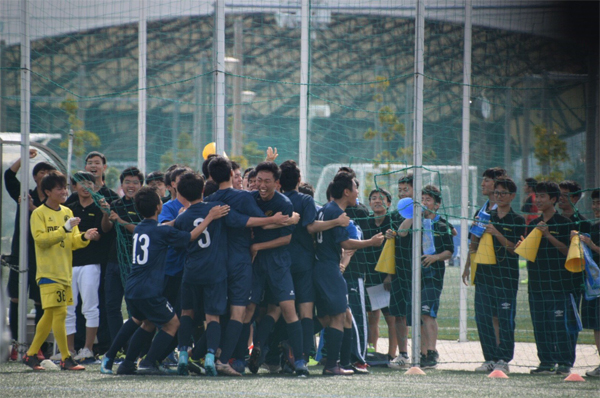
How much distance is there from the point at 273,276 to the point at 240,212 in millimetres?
584

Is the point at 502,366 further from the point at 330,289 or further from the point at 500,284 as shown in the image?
the point at 330,289

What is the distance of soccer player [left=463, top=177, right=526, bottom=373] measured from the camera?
663 centimetres

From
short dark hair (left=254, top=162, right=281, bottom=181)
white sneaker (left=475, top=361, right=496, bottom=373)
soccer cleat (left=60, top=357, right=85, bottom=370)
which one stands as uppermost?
short dark hair (left=254, top=162, right=281, bottom=181)

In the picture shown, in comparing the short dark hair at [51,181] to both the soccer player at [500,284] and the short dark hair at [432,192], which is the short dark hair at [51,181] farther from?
the soccer player at [500,284]

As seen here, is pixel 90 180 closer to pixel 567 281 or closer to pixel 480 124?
pixel 567 281

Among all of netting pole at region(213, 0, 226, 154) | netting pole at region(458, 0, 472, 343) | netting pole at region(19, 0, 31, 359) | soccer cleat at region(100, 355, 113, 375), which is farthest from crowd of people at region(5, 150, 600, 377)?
netting pole at region(458, 0, 472, 343)

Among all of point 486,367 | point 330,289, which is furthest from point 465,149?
point 330,289

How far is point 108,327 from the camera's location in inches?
268

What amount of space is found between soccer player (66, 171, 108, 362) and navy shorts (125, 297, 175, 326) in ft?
3.68

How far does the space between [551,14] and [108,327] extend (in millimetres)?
9620

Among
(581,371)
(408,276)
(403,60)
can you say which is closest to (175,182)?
(408,276)

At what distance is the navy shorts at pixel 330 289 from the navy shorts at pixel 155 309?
1.21 m

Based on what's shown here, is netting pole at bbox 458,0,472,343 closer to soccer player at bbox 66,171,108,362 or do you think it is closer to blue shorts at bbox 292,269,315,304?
blue shorts at bbox 292,269,315,304

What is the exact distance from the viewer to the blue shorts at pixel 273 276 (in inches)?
225
